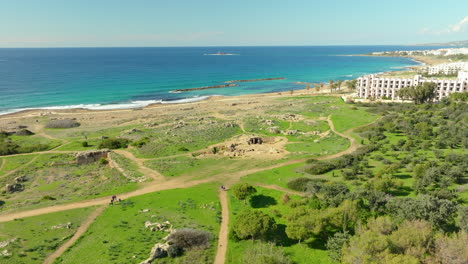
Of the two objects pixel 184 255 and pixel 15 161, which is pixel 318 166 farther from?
pixel 15 161

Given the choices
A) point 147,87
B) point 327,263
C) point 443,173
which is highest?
point 147,87

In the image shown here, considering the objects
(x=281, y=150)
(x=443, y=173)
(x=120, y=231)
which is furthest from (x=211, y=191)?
(x=443, y=173)

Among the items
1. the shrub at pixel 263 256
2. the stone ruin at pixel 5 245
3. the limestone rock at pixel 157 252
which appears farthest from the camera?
the stone ruin at pixel 5 245

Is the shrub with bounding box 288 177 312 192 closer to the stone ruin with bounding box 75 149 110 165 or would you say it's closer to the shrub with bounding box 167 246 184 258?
the shrub with bounding box 167 246 184 258

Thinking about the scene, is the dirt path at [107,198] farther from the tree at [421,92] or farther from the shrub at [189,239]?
the tree at [421,92]

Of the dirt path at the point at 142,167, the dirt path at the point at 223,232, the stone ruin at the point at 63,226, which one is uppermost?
the dirt path at the point at 142,167

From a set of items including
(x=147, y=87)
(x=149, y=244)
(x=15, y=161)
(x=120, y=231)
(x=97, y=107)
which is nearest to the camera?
(x=149, y=244)

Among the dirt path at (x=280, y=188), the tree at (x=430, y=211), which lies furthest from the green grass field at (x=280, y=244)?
the tree at (x=430, y=211)
